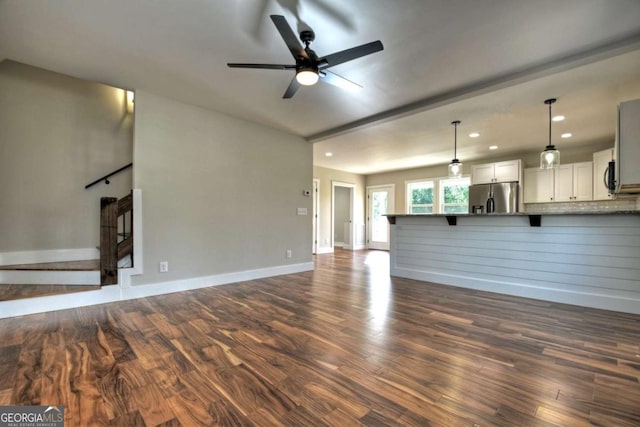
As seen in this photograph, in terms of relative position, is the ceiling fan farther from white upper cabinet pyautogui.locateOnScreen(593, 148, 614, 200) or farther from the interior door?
the interior door

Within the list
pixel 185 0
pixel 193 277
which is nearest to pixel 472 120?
pixel 185 0

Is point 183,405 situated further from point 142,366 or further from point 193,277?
point 193,277

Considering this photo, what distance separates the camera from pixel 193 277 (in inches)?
150

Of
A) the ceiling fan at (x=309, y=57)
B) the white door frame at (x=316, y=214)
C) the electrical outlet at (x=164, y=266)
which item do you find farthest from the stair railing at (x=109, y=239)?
the white door frame at (x=316, y=214)

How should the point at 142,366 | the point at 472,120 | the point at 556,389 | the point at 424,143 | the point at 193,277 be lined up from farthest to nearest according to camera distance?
the point at 424,143
the point at 472,120
the point at 193,277
the point at 142,366
the point at 556,389

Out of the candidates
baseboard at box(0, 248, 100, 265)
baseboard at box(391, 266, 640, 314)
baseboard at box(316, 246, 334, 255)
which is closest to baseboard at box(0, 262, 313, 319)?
baseboard at box(0, 248, 100, 265)

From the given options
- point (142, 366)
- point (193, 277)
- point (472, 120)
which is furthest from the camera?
point (472, 120)

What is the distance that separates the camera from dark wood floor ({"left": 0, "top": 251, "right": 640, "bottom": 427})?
1.38 meters

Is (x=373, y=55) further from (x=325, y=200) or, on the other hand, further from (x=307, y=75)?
(x=325, y=200)

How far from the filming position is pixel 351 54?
2119 millimetres

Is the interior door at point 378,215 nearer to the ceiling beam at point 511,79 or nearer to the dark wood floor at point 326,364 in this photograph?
the ceiling beam at point 511,79

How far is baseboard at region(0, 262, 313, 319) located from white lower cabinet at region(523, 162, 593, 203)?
18.9 ft

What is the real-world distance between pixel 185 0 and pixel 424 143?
4.70 m

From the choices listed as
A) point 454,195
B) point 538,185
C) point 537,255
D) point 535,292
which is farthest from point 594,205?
point 535,292
